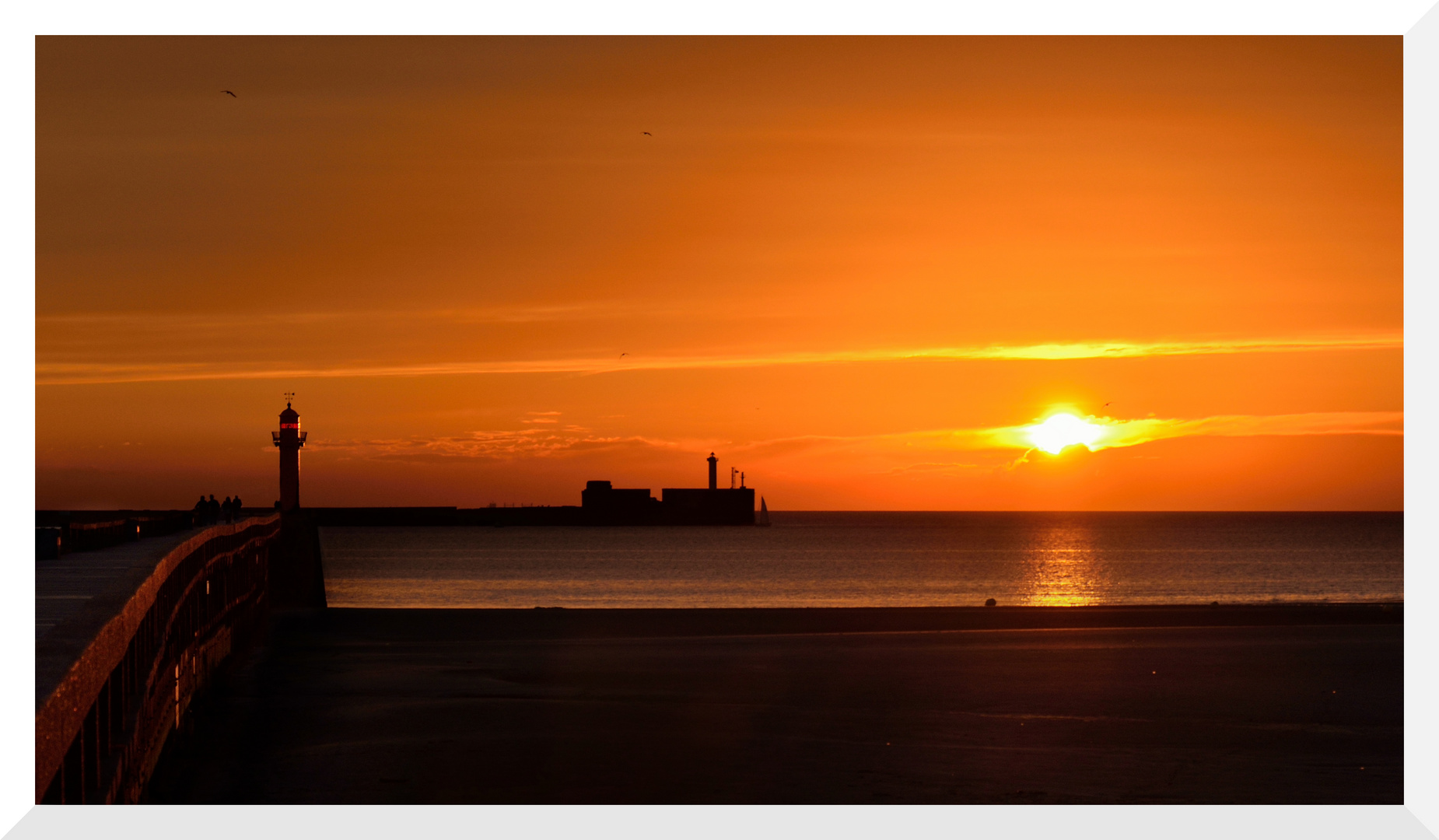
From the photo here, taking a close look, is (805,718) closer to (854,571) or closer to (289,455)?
(289,455)

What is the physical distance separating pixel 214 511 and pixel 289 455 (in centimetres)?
1007

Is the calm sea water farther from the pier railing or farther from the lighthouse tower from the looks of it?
A: the pier railing

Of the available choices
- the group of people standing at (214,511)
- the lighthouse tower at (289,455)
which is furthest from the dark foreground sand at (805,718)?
the lighthouse tower at (289,455)

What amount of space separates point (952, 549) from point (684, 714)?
11876cm

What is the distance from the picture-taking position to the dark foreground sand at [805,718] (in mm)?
12586

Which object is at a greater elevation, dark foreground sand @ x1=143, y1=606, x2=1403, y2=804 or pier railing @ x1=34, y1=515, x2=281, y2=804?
pier railing @ x1=34, y1=515, x2=281, y2=804

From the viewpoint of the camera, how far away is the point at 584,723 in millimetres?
15922

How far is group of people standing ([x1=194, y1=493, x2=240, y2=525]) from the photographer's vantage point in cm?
3450

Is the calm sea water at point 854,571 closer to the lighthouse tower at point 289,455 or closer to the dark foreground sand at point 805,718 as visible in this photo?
the lighthouse tower at point 289,455

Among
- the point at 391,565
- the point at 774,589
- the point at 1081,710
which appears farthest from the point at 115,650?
the point at 391,565

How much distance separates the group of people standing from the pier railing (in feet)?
28.8

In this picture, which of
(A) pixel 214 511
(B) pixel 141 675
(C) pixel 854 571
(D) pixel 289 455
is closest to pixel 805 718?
(B) pixel 141 675

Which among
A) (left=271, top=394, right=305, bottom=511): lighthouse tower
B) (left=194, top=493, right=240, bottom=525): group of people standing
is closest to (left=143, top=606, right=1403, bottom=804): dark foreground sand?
(left=194, top=493, right=240, bottom=525): group of people standing
